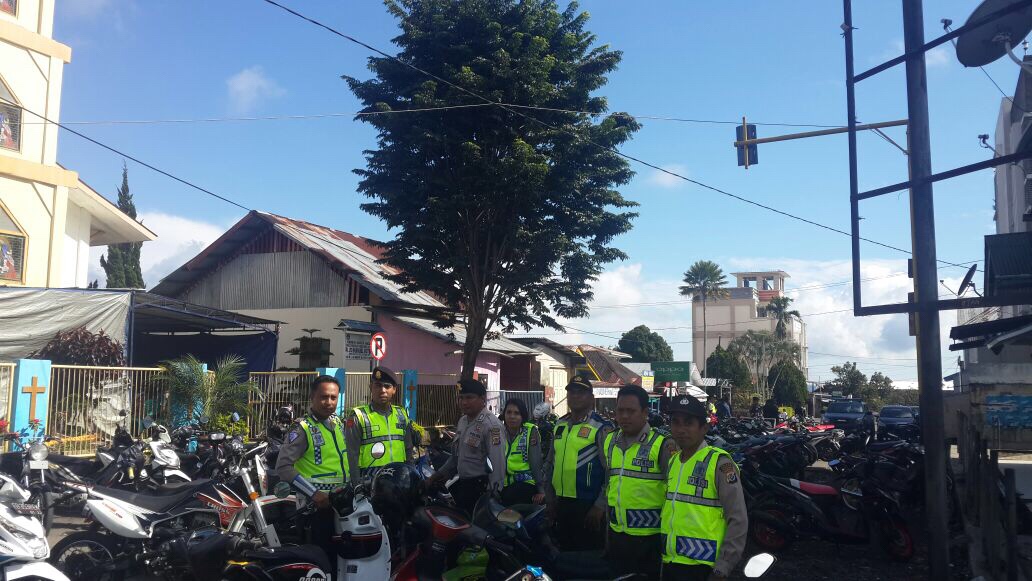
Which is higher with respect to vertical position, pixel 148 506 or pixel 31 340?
pixel 31 340

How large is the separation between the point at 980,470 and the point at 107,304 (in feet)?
49.9

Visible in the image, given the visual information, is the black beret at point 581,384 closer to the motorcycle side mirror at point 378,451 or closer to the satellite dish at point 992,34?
the motorcycle side mirror at point 378,451

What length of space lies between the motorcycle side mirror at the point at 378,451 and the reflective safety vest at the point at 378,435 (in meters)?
0.01

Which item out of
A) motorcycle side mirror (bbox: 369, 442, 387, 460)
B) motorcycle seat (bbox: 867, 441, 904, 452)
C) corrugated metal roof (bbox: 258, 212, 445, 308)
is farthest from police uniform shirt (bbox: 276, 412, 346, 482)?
corrugated metal roof (bbox: 258, 212, 445, 308)

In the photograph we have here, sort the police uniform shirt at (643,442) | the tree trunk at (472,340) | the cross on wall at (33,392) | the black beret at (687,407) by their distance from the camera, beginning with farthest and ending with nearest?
1. the tree trunk at (472,340)
2. the cross on wall at (33,392)
3. the police uniform shirt at (643,442)
4. the black beret at (687,407)

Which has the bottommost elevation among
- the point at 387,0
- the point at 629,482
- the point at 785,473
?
the point at 785,473

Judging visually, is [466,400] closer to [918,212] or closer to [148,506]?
[148,506]

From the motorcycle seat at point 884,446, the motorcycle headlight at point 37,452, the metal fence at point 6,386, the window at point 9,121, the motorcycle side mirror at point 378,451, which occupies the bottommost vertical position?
the motorcycle seat at point 884,446

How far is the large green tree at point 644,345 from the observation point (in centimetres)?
7550

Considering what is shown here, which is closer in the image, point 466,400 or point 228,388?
point 466,400

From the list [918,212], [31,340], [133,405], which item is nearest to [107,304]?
[31,340]

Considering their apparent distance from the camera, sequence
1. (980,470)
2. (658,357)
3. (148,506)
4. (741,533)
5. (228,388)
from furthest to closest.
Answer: (658,357)
(228,388)
(980,470)
(148,506)
(741,533)

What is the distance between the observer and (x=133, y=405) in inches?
536

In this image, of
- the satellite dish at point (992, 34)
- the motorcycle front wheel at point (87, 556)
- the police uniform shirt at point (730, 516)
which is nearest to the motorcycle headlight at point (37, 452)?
the motorcycle front wheel at point (87, 556)
